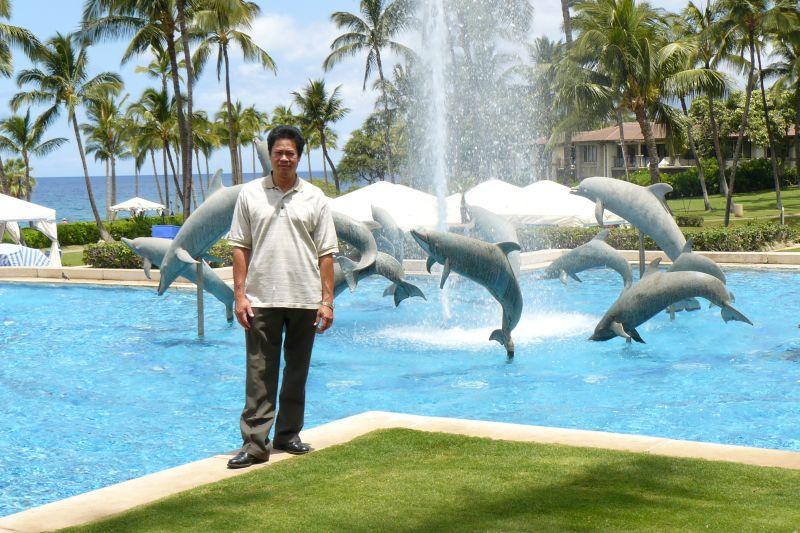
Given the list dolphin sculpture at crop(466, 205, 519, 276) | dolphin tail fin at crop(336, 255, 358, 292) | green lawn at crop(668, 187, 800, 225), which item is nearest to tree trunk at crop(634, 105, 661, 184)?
green lawn at crop(668, 187, 800, 225)

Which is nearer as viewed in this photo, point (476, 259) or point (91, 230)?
point (476, 259)

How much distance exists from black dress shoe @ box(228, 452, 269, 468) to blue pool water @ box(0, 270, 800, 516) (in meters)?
2.53

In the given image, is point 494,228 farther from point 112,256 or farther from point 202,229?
point 112,256

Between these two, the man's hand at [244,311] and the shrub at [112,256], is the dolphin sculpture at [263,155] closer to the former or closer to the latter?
the man's hand at [244,311]

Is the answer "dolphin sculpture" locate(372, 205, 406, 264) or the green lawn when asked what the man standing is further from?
the green lawn

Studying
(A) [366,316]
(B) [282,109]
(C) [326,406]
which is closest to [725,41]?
(A) [366,316]

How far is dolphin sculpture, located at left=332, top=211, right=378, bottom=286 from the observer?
571 inches

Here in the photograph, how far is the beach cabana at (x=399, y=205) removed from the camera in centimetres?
2808

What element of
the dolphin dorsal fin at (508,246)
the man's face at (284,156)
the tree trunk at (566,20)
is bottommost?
the dolphin dorsal fin at (508,246)

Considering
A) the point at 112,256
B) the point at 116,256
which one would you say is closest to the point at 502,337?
the point at 116,256

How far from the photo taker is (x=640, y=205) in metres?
15.1

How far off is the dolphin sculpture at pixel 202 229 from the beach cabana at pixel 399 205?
12.7 meters

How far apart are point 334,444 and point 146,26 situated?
113 feet

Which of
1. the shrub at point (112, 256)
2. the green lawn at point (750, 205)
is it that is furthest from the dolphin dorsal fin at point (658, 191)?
the green lawn at point (750, 205)
